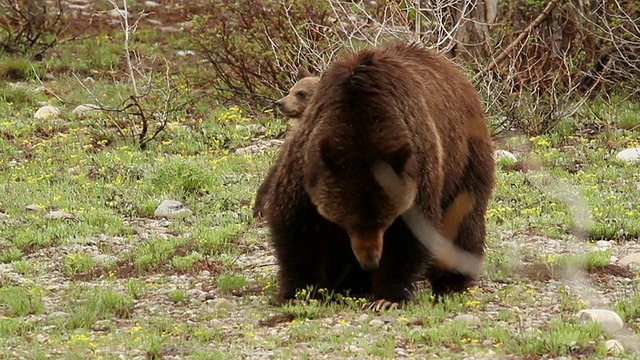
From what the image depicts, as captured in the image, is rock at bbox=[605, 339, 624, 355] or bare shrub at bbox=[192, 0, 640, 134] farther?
bare shrub at bbox=[192, 0, 640, 134]

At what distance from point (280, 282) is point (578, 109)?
7.74 m

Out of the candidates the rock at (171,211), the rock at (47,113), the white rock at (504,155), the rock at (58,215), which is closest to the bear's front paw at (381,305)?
the rock at (171,211)

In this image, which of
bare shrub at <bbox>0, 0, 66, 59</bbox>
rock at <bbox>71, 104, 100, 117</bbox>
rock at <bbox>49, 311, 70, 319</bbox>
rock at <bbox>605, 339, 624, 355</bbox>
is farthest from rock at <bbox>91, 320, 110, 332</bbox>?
bare shrub at <bbox>0, 0, 66, 59</bbox>

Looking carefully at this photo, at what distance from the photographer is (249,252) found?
884 cm

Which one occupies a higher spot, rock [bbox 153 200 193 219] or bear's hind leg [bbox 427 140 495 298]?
bear's hind leg [bbox 427 140 495 298]

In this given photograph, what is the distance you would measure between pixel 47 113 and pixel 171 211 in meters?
5.02

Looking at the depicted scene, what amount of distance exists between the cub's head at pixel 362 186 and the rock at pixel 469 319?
1.85 ft

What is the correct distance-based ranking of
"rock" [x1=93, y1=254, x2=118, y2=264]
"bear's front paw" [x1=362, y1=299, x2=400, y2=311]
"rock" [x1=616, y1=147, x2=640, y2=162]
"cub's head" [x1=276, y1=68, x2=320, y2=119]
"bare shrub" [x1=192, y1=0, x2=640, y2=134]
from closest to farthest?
1. "bear's front paw" [x1=362, y1=299, x2=400, y2=311]
2. "rock" [x1=93, y1=254, x2=118, y2=264]
3. "cub's head" [x1=276, y1=68, x2=320, y2=119]
4. "rock" [x1=616, y1=147, x2=640, y2=162]
5. "bare shrub" [x1=192, y1=0, x2=640, y2=134]

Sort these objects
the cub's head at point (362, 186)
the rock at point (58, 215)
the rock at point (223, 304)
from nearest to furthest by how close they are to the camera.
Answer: the cub's head at point (362, 186)
the rock at point (223, 304)
the rock at point (58, 215)

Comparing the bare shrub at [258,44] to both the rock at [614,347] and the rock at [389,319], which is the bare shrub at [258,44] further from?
the rock at [614,347]

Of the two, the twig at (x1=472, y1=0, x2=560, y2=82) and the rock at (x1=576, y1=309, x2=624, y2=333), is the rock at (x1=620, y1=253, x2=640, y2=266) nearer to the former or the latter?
the rock at (x1=576, y1=309, x2=624, y2=333)

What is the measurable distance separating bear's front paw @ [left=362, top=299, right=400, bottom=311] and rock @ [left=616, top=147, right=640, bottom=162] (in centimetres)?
572

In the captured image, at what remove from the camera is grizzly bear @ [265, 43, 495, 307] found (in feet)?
20.9

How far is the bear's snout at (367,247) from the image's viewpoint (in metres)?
6.45
